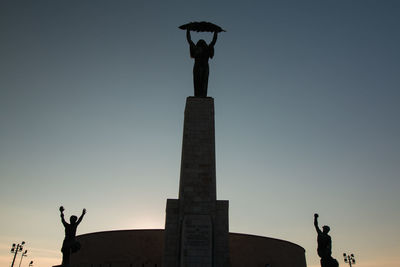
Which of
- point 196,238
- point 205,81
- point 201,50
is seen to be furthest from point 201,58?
point 196,238

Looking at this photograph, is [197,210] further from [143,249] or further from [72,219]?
[143,249]

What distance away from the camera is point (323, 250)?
412 inches

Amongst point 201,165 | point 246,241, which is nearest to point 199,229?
point 201,165

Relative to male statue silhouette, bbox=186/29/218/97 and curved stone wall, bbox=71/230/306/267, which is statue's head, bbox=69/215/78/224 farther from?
curved stone wall, bbox=71/230/306/267

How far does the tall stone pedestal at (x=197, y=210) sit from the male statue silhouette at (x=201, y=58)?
1781 millimetres

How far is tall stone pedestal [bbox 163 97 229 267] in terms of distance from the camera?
455 inches

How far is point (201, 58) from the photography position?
15.8m

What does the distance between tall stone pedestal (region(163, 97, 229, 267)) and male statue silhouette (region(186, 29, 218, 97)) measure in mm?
1781

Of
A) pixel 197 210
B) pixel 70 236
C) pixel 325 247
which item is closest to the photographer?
pixel 325 247

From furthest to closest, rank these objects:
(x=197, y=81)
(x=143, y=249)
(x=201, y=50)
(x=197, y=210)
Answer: (x=143, y=249), (x=201, y=50), (x=197, y=81), (x=197, y=210)

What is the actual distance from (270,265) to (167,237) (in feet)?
35.1

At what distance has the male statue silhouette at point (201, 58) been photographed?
15367mm

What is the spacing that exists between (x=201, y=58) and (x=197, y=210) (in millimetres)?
7378

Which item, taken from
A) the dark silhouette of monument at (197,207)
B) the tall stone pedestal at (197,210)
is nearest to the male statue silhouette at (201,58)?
the dark silhouette of monument at (197,207)
